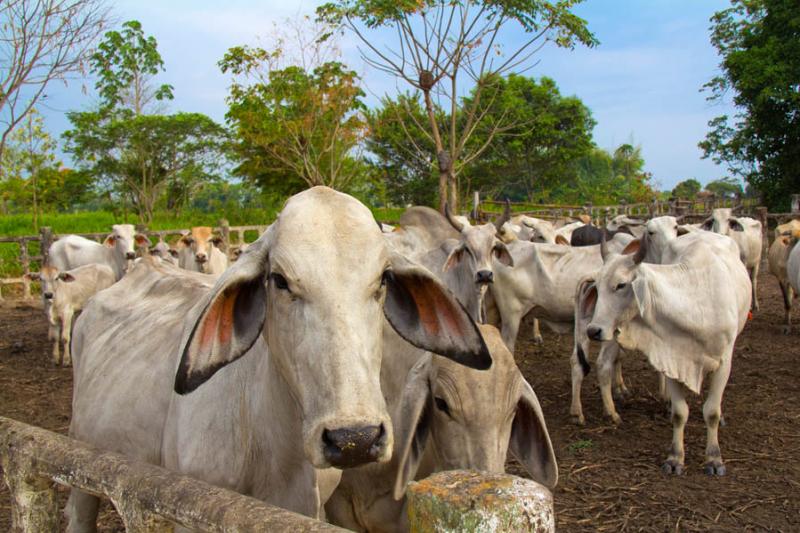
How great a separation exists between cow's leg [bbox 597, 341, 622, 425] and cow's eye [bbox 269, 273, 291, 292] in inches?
193

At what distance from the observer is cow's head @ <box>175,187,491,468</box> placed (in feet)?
5.55

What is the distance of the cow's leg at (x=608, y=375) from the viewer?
6164 mm

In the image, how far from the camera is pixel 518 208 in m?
28.1

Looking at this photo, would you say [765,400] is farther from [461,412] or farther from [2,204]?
[2,204]

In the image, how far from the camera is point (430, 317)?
7.15ft

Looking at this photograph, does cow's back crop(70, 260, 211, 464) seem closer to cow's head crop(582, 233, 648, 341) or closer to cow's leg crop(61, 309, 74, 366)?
cow's head crop(582, 233, 648, 341)

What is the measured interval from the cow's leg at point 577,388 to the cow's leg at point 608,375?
202 mm

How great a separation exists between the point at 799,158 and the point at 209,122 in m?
21.7

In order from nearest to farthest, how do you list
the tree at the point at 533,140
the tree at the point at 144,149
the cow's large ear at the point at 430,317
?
the cow's large ear at the point at 430,317, the tree at the point at 144,149, the tree at the point at 533,140

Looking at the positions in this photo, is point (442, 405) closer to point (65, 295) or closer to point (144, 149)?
point (65, 295)

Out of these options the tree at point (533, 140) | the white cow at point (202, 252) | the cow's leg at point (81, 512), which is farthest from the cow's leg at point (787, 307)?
the tree at point (533, 140)

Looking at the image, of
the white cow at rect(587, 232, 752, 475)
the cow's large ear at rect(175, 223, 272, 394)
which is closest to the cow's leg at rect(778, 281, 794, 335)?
the white cow at rect(587, 232, 752, 475)

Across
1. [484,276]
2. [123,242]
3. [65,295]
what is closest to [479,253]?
[484,276]

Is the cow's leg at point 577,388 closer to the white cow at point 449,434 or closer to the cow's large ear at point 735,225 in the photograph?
the white cow at point 449,434
